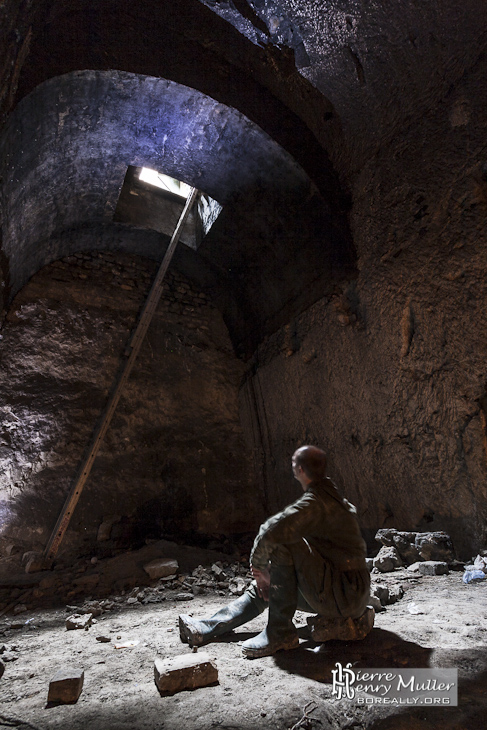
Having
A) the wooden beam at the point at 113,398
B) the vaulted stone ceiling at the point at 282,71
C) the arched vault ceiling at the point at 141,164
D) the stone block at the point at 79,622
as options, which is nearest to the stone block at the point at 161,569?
the stone block at the point at 79,622

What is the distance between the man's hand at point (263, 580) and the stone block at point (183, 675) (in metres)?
0.36

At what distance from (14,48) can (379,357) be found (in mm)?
3321

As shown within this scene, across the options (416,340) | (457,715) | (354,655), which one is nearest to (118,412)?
(416,340)

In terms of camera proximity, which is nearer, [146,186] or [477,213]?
[477,213]

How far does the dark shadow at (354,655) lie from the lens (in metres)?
1.47

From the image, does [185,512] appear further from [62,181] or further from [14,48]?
[14,48]

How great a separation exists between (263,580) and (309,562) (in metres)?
0.29

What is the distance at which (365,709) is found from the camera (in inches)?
48.3

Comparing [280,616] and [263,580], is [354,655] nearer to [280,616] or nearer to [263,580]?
[280,616]

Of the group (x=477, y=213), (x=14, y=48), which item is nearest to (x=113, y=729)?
(x=477, y=213)

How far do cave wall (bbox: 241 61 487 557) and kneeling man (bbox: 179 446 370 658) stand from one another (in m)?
1.39

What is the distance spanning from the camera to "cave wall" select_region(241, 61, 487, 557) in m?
2.59

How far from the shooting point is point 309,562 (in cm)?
159

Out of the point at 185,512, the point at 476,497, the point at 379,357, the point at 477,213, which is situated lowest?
the point at 185,512
